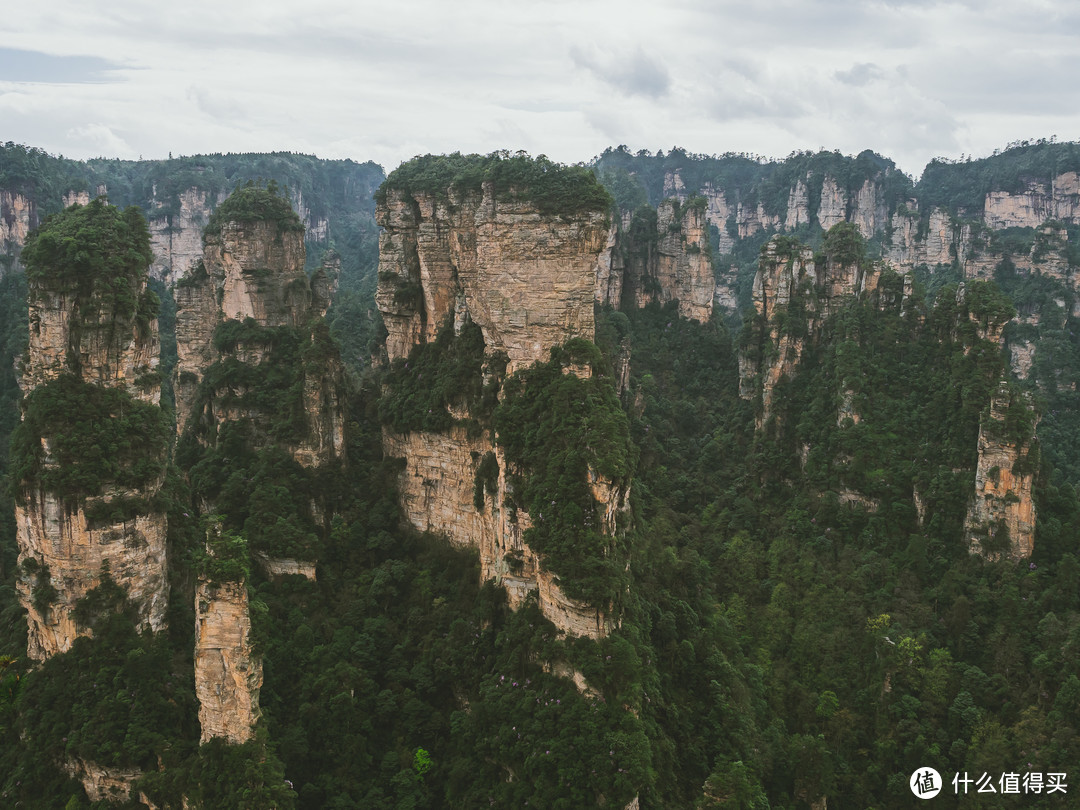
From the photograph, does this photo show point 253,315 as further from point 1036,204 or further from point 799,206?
point 1036,204

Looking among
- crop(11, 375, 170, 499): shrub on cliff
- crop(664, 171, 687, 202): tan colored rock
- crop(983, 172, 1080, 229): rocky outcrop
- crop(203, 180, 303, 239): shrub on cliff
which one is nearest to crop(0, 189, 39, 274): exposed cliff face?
crop(203, 180, 303, 239): shrub on cliff

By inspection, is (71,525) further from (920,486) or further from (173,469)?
(920,486)

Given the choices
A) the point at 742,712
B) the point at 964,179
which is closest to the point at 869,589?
the point at 742,712

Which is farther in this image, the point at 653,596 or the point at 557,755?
the point at 653,596

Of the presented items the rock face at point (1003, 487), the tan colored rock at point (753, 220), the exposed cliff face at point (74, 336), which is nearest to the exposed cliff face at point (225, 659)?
the exposed cliff face at point (74, 336)

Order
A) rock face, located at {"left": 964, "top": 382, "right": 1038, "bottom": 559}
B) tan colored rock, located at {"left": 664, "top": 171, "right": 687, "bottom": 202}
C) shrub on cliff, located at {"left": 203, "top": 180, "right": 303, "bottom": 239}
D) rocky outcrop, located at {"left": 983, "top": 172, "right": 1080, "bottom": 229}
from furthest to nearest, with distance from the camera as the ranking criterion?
tan colored rock, located at {"left": 664, "top": 171, "right": 687, "bottom": 202} < rocky outcrop, located at {"left": 983, "top": 172, "right": 1080, "bottom": 229} < shrub on cliff, located at {"left": 203, "top": 180, "right": 303, "bottom": 239} < rock face, located at {"left": 964, "top": 382, "right": 1038, "bottom": 559}

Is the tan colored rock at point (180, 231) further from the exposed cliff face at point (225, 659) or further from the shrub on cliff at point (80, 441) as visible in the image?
the exposed cliff face at point (225, 659)

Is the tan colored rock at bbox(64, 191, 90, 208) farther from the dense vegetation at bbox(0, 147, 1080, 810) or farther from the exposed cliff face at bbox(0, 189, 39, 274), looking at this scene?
the dense vegetation at bbox(0, 147, 1080, 810)
